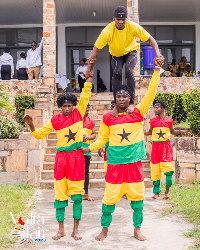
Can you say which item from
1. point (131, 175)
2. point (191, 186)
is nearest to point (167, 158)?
point (191, 186)

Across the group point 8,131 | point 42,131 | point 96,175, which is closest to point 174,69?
point 96,175

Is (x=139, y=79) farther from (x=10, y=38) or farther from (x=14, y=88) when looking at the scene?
(x=10, y=38)

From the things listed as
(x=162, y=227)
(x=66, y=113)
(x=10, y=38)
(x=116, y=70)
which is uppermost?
(x=10, y=38)

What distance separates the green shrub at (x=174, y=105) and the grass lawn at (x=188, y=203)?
12.9 feet

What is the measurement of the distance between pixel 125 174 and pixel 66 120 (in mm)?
1017

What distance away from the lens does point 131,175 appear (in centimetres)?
555

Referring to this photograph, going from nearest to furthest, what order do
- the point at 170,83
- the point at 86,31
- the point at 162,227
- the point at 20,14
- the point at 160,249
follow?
1. the point at 160,249
2. the point at 162,227
3. the point at 170,83
4. the point at 20,14
5. the point at 86,31

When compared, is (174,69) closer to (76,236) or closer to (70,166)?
(70,166)

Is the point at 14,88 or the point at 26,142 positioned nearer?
the point at 26,142

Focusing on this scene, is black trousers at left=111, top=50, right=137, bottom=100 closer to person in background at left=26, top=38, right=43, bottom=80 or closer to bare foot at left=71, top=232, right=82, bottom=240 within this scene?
bare foot at left=71, top=232, right=82, bottom=240

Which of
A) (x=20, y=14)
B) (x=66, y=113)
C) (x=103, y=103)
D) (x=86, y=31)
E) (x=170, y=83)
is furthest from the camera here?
(x=86, y=31)

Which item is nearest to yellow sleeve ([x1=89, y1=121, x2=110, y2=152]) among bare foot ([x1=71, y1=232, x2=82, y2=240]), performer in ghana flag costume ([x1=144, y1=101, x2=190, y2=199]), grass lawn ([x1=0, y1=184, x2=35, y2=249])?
bare foot ([x1=71, y1=232, x2=82, y2=240])

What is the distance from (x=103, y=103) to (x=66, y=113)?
802 centimetres

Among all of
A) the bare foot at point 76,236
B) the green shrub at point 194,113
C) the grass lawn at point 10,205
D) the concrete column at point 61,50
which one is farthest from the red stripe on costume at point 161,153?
the concrete column at point 61,50
